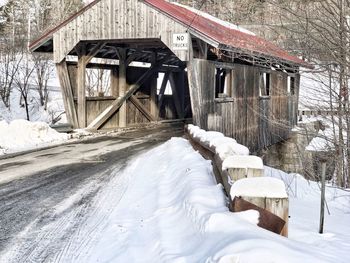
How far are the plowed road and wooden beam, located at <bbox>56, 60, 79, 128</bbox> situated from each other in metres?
3.48

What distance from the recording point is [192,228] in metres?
4.04

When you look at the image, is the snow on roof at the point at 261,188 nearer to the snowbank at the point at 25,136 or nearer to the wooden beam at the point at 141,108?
the snowbank at the point at 25,136

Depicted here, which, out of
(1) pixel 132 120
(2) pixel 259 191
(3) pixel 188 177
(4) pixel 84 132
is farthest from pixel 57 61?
(2) pixel 259 191

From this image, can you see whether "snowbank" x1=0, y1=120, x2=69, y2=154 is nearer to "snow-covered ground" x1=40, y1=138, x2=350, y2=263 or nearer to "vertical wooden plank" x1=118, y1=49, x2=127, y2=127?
"vertical wooden plank" x1=118, y1=49, x2=127, y2=127

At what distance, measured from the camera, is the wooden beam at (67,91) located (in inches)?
556

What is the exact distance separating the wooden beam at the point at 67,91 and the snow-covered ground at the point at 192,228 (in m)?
7.64

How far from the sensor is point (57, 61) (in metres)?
13.9

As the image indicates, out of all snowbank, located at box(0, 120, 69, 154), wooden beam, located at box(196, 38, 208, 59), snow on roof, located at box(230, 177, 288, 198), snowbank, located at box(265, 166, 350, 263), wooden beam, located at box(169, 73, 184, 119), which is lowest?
snowbank, located at box(265, 166, 350, 263)

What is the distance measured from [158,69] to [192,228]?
13.7 metres

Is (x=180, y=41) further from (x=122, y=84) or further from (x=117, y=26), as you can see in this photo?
(x=122, y=84)

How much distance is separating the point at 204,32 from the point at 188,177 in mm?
5730

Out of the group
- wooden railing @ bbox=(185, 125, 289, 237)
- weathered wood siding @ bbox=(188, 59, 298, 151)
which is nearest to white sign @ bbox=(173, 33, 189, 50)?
→ weathered wood siding @ bbox=(188, 59, 298, 151)

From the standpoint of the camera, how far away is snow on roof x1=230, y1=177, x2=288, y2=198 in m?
3.24

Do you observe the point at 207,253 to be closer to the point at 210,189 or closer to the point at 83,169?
the point at 210,189
